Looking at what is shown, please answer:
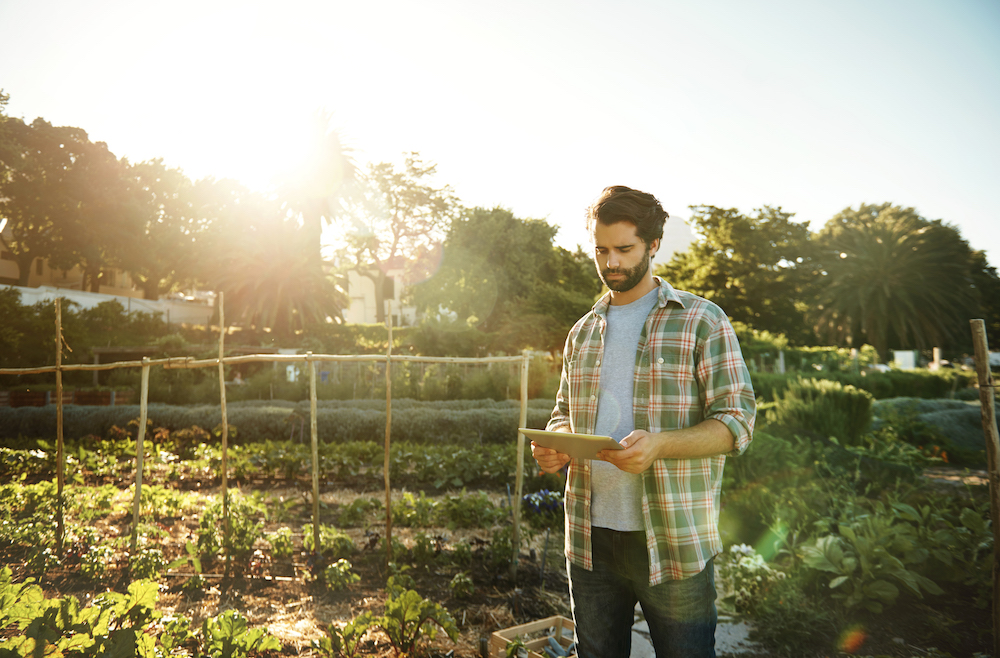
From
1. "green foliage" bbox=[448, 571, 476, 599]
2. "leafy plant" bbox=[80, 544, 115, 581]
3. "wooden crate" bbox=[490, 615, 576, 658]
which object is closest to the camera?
"wooden crate" bbox=[490, 615, 576, 658]

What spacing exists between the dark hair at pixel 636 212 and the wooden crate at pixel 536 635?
2091 millimetres

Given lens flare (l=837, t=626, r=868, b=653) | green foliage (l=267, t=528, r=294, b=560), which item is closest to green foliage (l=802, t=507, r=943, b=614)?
lens flare (l=837, t=626, r=868, b=653)

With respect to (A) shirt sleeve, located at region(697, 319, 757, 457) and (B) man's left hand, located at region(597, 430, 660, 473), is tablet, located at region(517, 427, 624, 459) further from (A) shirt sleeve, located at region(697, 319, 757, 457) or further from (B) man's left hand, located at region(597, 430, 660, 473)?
(A) shirt sleeve, located at region(697, 319, 757, 457)

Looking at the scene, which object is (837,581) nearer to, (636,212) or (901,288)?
(636,212)

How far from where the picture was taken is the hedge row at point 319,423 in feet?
29.7

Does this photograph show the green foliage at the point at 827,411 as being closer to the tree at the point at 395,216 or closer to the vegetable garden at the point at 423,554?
the vegetable garden at the point at 423,554

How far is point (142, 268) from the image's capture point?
81.6 feet

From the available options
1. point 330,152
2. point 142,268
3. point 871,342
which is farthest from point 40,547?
point 871,342

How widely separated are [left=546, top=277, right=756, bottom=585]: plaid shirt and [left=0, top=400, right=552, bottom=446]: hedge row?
24.1 ft

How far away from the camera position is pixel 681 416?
1525 mm

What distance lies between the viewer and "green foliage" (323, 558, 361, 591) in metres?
3.63

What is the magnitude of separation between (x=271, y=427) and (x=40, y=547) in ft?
17.0

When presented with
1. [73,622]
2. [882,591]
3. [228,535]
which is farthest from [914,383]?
[73,622]

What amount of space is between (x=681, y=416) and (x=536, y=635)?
209 centimetres
